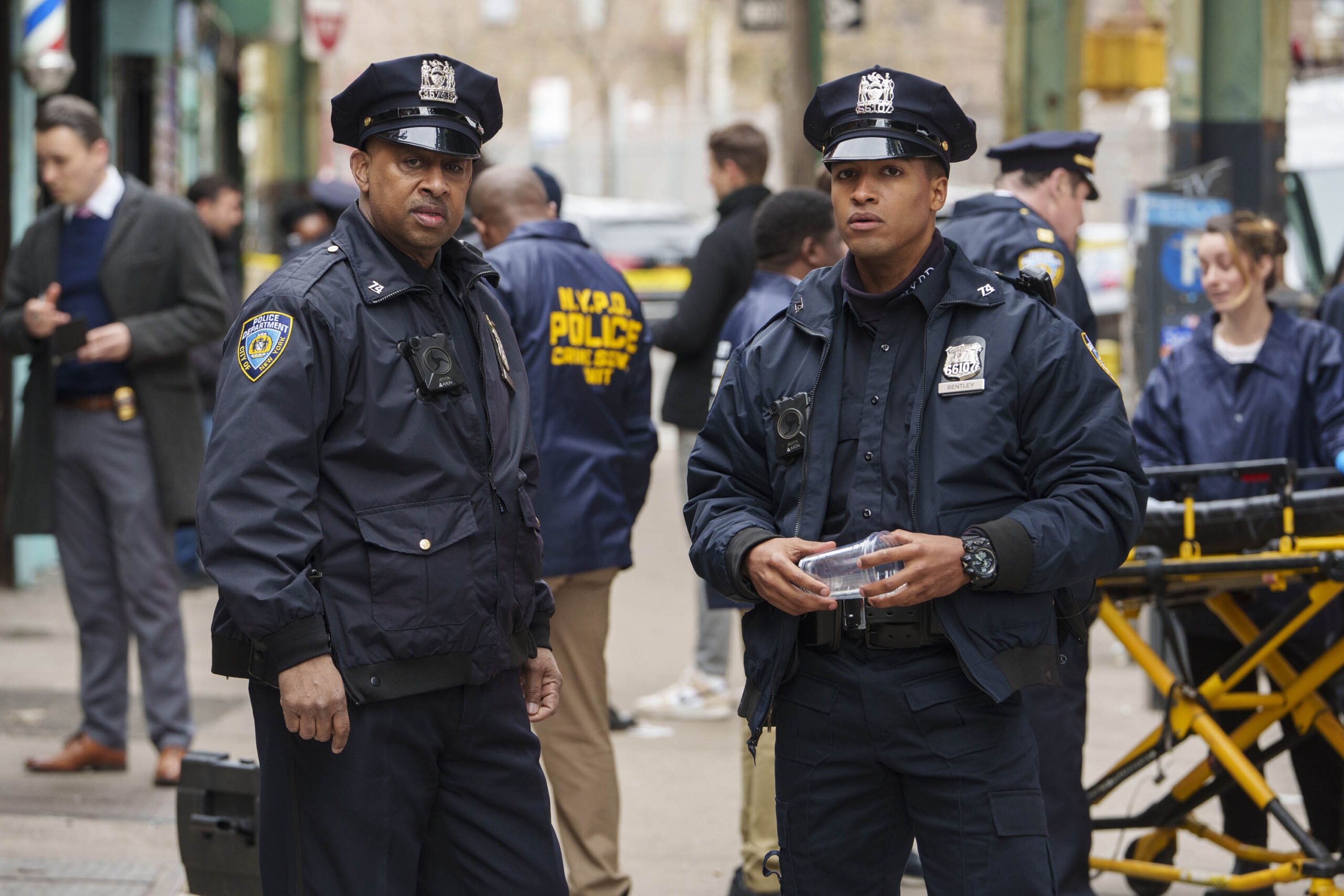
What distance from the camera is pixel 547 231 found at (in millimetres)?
5203

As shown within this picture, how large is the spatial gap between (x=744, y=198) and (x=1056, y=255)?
2.43 metres

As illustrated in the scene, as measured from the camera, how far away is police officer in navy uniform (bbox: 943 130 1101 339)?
4855mm

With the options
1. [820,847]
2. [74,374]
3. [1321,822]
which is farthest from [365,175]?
[1321,822]

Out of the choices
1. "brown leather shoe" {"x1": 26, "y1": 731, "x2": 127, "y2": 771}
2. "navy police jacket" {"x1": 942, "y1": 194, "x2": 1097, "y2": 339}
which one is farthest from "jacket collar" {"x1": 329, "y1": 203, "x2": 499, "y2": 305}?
"brown leather shoe" {"x1": 26, "y1": 731, "x2": 127, "y2": 771}

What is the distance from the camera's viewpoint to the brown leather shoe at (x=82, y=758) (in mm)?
6215

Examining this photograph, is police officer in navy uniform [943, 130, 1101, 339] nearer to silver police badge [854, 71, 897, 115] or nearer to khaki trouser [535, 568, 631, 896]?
khaki trouser [535, 568, 631, 896]

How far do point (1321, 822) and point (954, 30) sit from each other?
4854 cm

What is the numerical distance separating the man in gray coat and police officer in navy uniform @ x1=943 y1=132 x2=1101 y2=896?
9.34ft

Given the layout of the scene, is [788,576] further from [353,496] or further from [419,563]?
[353,496]

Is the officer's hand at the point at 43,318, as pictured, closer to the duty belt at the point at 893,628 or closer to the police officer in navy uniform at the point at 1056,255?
the police officer in navy uniform at the point at 1056,255

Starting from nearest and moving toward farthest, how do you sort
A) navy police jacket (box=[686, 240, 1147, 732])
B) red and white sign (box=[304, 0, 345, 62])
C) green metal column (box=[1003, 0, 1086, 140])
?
navy police jacket (box=[686, 240, 1147, 732]), green metal column (box=[1003, 0, 1086, 140]), red and white sign (box=[304, 0, 345, 62])

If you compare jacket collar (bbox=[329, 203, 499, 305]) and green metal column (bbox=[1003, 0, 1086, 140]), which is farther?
green metal column (bbox=[1003, 0, 1086, 140])

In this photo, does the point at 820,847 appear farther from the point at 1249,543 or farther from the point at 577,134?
the point at 577,134

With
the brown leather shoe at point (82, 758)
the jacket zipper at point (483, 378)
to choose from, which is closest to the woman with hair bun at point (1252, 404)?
the jacket zipper at point (483, 378)
